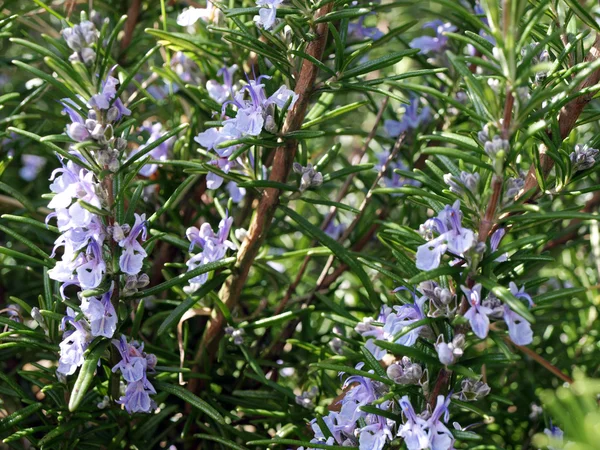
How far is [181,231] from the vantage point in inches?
56.4

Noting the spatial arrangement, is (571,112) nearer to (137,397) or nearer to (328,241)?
(328,241)

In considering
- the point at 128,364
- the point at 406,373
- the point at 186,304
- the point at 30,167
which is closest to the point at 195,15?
the point at 186,304

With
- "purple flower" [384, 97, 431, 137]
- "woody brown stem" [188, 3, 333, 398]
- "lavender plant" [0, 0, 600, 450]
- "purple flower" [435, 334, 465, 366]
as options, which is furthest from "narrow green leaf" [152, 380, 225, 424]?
"purple flower" [384, 97, 431, 137]

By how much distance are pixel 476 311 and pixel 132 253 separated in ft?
1.56

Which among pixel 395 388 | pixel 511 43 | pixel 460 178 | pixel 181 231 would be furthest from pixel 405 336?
pixel 181 231

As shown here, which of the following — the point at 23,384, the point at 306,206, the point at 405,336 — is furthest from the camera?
the point at 306,206

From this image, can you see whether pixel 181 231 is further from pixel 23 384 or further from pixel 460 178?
pixel 460 178

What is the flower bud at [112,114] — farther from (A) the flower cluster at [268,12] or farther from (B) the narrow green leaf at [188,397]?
(B) the narrow green leaf at [188,397]

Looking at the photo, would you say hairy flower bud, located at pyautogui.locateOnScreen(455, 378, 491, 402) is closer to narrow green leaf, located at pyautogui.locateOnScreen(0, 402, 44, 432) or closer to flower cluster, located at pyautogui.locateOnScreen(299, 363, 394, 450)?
flower cluster, located at pyautogui.locateOnScreen(299, 363, 394, 450)

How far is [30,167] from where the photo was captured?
185 cm

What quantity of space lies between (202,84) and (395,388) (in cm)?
88

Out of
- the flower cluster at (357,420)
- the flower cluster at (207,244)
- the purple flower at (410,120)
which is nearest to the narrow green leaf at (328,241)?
the flower cluster at (207,244)

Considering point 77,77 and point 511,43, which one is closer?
point 511,43

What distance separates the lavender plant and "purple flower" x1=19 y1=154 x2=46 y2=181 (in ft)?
Result: 0.80
